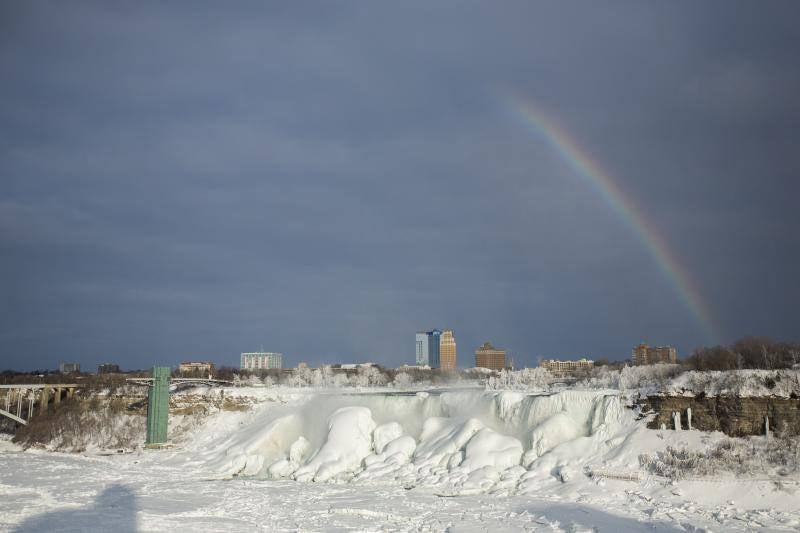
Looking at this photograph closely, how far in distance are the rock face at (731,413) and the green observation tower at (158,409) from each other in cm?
3177

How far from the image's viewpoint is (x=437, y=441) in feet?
117

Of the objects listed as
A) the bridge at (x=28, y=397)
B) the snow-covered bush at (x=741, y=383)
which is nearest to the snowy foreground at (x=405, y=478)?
the snow-covered bush at (x=741, y=383)

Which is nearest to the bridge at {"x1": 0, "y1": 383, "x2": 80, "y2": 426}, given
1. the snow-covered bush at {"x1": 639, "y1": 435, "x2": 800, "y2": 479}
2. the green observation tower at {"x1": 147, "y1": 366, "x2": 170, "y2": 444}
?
the green observation tower at {"x1": 147, "y1": 366, "x2": 170, "y2": 444}

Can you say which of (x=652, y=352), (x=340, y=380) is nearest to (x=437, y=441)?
(x=340, y=380)

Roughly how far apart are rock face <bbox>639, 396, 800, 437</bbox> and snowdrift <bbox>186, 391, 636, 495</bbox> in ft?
5.84

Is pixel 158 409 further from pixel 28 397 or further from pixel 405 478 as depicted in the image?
pixel 405 478

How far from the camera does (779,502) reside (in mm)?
23875

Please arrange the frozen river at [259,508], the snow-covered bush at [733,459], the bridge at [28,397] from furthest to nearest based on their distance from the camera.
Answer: the bridge at [28,397] → the snow-covered bush at [733,459] → the frozen river at [259,508]

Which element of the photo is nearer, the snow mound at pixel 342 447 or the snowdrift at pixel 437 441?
the snowdrift at pixel 437 441

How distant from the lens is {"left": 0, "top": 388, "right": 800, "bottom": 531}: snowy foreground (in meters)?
24.1

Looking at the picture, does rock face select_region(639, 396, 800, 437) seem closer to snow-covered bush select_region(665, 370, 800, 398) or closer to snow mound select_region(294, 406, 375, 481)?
snow-covered bush select_region(665, 370, 800, 398)

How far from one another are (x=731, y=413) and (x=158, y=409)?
35640 millimetres

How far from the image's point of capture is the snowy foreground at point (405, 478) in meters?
24.1

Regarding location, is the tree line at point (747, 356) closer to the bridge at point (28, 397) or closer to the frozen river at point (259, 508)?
the frozen river at point (259, 508)
